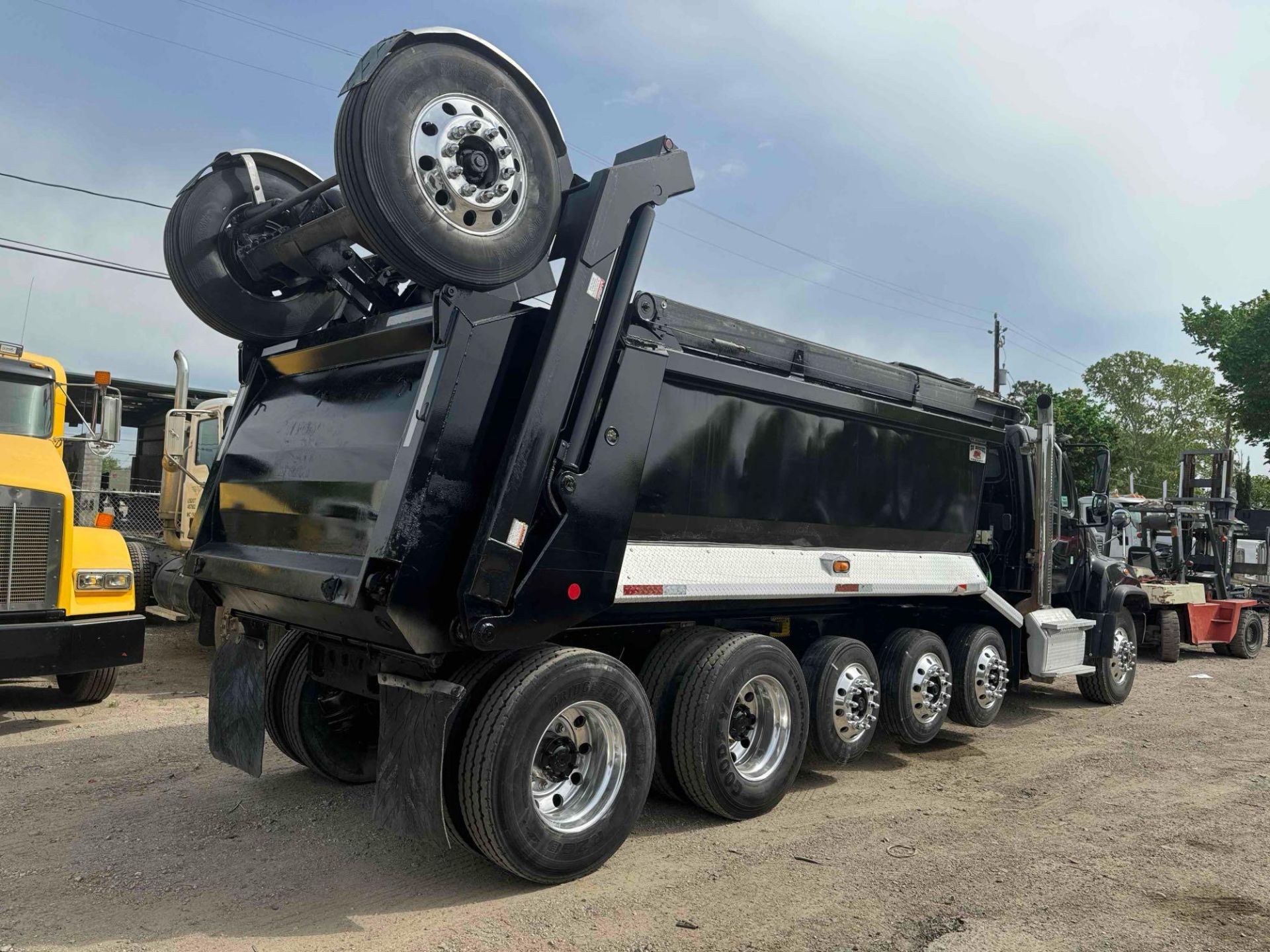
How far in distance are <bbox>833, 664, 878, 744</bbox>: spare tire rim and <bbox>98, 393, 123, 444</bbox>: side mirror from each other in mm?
6473

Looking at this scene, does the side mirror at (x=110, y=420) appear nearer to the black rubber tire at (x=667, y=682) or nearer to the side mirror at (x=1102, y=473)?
the black rubber tire at (x=667, y=682)

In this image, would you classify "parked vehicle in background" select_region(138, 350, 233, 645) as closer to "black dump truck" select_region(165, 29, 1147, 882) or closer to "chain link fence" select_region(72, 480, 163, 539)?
"chain link fence" select_region(72, 480, 163, 539)

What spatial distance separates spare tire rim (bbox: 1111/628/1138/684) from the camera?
Answer: 9.12m

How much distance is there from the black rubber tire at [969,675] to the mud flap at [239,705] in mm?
4881

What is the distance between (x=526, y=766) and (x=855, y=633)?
3437 millimetres

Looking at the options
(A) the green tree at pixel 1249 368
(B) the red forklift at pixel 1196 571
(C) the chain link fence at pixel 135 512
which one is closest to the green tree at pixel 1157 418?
(A) the green tree at pixel 1249 368

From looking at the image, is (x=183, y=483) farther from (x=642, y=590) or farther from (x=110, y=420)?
(x=642, y=590)

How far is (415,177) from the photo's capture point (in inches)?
157

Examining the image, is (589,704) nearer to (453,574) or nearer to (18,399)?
(453,574)

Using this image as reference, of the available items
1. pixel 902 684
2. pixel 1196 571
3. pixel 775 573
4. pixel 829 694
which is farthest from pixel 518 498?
pixel 1196 571

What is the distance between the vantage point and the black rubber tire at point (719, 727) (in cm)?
493

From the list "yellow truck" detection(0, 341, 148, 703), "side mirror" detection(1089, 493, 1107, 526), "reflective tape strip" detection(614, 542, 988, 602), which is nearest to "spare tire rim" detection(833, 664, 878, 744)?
"reflective tape strip" detection(614, 542, 988, 602)

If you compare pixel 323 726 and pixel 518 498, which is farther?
pixel 323 726

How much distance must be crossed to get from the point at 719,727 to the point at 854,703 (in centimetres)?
140
